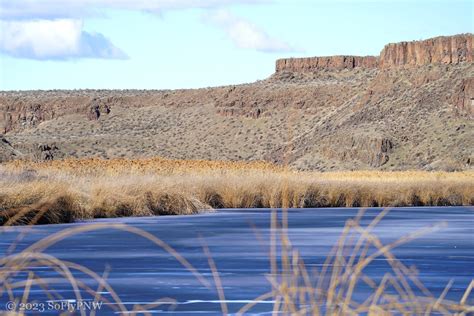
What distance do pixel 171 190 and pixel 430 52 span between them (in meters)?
68.2

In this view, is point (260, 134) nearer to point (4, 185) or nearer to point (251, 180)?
point (251, 180)

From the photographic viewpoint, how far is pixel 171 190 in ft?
90.6

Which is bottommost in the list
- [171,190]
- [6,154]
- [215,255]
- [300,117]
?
[6,154]

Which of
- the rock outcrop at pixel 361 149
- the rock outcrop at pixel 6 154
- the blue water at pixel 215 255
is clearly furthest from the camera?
the rock outcrop at pixel 361 149

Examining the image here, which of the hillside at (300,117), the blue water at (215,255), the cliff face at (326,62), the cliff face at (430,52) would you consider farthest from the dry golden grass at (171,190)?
the cliff face at (326,62)

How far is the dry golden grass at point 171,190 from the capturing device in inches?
875

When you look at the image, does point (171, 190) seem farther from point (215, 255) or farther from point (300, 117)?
point (300, 117)

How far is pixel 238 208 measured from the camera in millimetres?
31062

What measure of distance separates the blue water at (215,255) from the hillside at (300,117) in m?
34.8

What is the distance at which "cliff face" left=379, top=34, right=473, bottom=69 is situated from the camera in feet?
295

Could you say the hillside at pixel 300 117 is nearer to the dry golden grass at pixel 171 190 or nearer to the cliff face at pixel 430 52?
the cliff face at pixel 430 52

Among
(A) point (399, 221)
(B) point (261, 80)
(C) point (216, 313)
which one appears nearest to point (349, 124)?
(B) point (261, 80)

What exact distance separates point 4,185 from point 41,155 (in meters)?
59.2

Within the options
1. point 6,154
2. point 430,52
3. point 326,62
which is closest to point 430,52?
point 430,52
